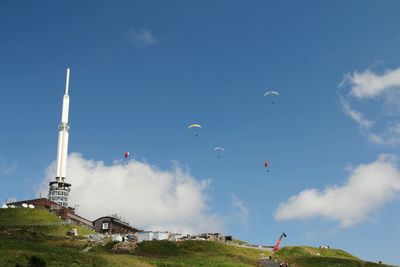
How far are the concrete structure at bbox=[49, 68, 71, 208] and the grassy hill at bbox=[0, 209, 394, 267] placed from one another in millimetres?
51054

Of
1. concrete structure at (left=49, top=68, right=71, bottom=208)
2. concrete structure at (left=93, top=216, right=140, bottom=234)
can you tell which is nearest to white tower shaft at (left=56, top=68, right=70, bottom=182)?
concrete structure at (left=49, top=68, right=71, bottom=208)

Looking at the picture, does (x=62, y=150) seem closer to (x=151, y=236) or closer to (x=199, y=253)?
(x=151, y=236)

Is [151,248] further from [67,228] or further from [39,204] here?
[39,204]

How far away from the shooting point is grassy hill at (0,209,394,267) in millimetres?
58438

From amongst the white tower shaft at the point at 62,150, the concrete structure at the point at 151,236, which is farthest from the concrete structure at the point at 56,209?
the concrete structure at the point at 151,236

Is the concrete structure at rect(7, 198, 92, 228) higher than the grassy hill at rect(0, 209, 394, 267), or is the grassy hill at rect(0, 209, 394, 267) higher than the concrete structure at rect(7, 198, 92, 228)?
the concrete structure at rect(7, 198, 92, 228)

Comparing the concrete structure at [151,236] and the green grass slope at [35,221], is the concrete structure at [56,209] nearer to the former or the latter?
the green grass slope at [35,221]

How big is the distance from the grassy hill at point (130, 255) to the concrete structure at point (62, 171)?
51.1 metres

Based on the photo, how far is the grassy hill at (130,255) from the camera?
2301 inches

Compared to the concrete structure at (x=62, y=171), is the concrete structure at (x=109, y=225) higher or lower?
lower

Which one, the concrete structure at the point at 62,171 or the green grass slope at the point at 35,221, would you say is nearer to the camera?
the green grass slope at the point at 35,221

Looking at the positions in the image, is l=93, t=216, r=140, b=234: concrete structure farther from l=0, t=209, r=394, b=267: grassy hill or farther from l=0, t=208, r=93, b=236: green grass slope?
l=0, t=209, r=394, b=267: grassy hill

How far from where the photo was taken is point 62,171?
183 meters

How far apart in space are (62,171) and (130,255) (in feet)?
372
